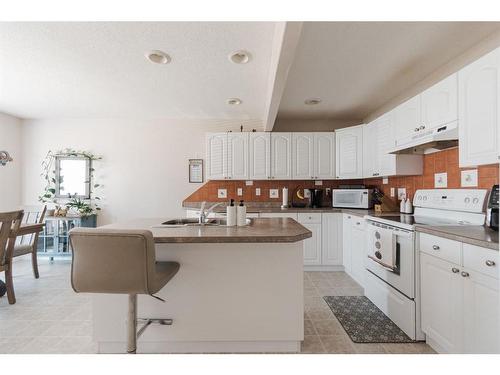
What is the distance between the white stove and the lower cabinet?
84mm

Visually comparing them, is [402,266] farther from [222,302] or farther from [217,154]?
[217,154]

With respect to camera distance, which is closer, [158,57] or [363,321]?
[363,321]

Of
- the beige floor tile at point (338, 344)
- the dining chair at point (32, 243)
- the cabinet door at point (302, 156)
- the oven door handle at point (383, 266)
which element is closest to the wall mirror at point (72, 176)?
the dining chair at point (32, 243)

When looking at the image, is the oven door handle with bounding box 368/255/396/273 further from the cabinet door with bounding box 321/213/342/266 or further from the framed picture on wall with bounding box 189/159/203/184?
the framed picture on wall with bounding box 189/159/203/184

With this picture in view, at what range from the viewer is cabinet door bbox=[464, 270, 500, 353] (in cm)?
127

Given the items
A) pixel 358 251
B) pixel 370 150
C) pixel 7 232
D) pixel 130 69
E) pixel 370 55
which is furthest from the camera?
pixel 370 150

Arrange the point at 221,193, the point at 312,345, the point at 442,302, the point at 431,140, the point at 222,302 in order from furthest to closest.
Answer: the point at 221,193
the point at 431,140
the point at 312,345
the point at 222,302
the point at 442,302

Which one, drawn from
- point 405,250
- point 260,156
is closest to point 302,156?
point 260,156

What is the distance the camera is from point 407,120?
244 centimetres

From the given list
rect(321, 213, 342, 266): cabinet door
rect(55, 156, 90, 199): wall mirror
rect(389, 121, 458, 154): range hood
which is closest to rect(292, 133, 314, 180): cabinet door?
rect(321, 213, 342, 266): cabinet door

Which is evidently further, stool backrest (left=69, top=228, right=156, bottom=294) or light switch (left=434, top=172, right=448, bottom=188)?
light switch (left=434, top=172, right=448, bottom=188)

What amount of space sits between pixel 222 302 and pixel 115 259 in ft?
2.59
